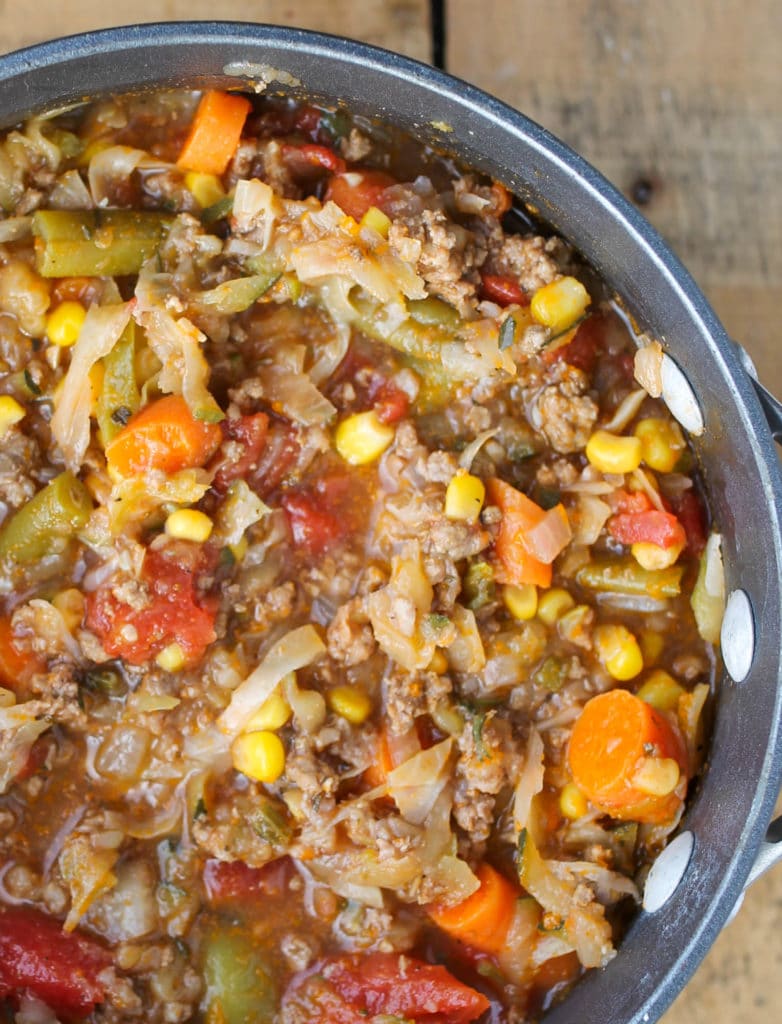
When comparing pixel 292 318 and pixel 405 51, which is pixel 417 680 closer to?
pixel 292 318

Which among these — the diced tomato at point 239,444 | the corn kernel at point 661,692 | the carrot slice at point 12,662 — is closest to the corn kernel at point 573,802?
the corn kernel at point 661,692

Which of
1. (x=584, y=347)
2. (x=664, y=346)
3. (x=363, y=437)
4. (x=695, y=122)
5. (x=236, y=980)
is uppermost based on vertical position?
(x=695, y=122)

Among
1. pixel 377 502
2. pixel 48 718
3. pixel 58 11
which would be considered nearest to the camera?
pixel 48 718

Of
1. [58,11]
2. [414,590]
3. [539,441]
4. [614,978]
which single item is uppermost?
[58,11]

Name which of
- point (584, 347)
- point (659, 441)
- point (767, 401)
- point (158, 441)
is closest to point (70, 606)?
point (158, 441)

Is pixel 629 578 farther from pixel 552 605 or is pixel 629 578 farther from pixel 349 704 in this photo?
pixel 349 704

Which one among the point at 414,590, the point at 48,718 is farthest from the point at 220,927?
the point at 414,590

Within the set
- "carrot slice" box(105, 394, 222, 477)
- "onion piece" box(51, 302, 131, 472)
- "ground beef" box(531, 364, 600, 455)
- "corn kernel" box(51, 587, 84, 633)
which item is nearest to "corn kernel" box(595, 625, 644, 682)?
"ground beef" box(531, 364, 600, 455)

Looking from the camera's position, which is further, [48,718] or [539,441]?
[539,441]
